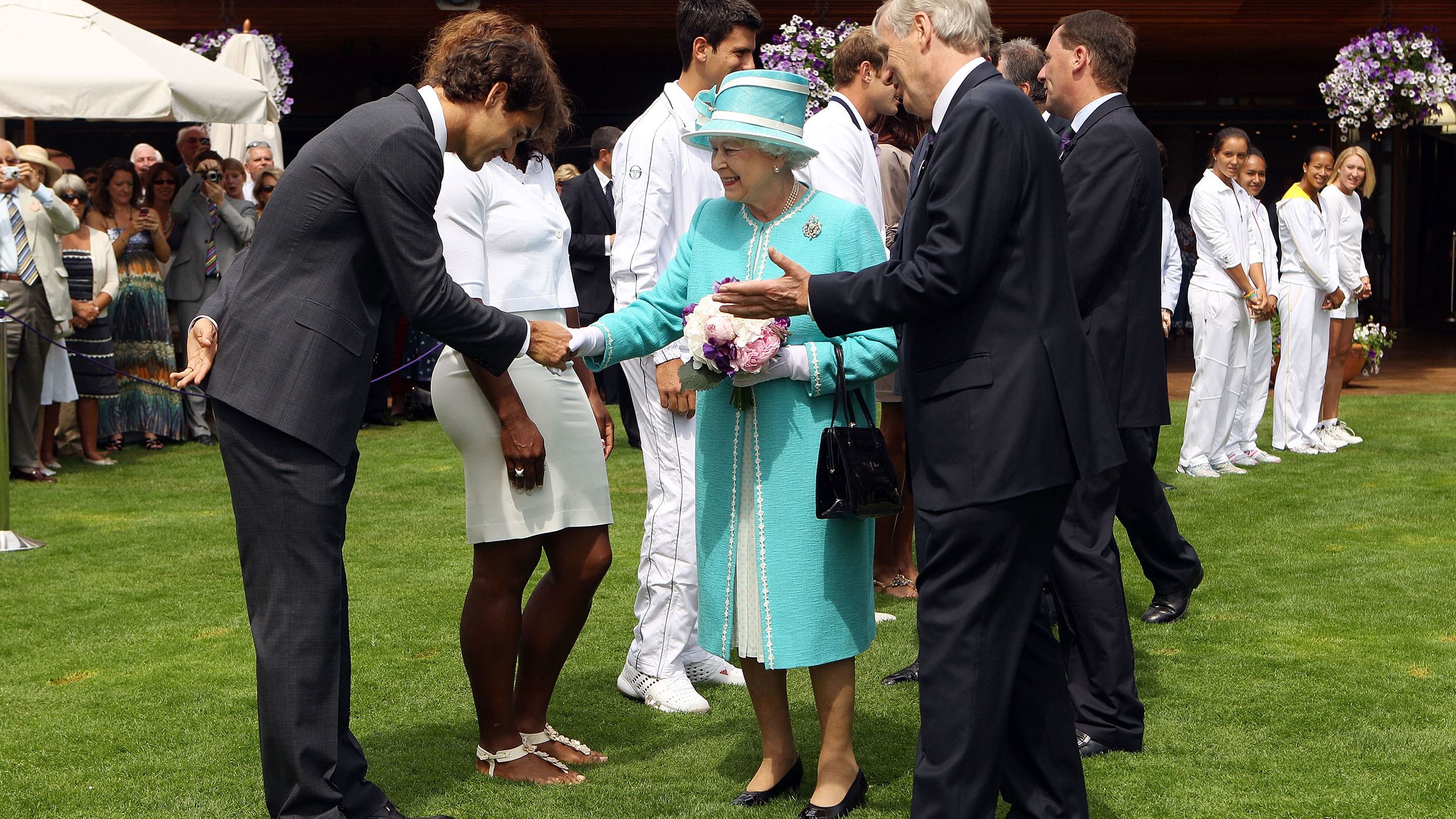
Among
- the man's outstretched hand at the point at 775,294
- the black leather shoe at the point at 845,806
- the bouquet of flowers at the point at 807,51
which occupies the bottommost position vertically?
the black leather shoe at the point at 845,806

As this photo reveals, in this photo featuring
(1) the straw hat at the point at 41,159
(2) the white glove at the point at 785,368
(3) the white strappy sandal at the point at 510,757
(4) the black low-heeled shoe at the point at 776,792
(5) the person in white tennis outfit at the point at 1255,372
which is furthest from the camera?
(5) the person in white tennis outfit at the point at 1255,372

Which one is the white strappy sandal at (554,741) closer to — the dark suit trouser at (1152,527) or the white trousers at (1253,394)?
the dark suit trouser at (1152,527)

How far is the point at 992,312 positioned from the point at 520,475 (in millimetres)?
1576

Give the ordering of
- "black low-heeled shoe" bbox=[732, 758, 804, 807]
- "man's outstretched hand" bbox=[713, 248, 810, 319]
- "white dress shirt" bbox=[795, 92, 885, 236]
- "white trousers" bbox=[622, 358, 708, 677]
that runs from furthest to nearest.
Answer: "white dress shirt" bbox=[795, 92, 885, 236] < "white trousers" bbox=[622, 358, 708, 677] < "black low-heeled shoe" bbox=[732, 758, 804, 807] < "man's outstretched hand" bbox=[713, 248, 810, 319]

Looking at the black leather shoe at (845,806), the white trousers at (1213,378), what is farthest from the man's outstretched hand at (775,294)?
the white trousers at (1213,378)

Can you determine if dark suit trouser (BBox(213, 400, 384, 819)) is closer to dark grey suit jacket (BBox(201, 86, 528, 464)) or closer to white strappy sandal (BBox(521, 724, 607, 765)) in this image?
dark grey suit jacket (BBox(201, 86, 528, 464))

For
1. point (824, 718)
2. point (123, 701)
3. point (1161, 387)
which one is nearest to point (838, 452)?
point (824, 718)

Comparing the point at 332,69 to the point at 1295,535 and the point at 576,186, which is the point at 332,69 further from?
the point at 1295,535

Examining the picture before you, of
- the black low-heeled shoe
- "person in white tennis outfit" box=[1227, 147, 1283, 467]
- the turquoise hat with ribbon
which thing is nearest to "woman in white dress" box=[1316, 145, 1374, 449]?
"person in white tennis outfit" box=[1227, 147, 1283, 467]

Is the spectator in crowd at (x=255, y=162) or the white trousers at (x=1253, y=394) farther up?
the spectator in crowd at (x=255, y=162)

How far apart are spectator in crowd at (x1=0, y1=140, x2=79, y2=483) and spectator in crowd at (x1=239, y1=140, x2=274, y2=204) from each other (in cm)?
272

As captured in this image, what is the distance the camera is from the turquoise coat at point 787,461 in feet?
12.2

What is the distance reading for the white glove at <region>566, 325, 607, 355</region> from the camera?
3865 mm

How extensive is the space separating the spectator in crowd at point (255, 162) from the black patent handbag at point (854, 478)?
10573mm
